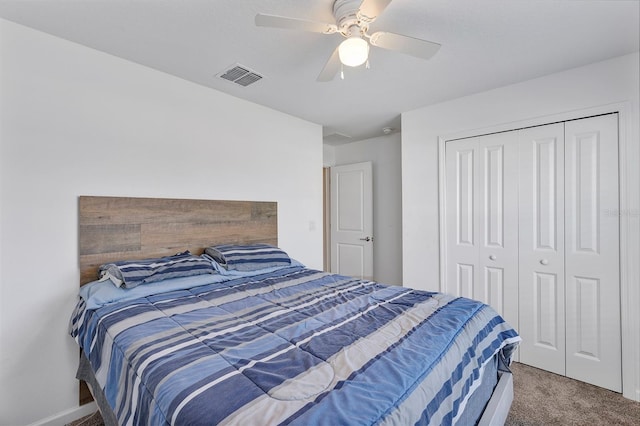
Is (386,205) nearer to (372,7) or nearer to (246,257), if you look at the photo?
(246,257)

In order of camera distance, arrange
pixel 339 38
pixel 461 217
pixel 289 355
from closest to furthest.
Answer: pixel 289 355 → pixel 339 38 → pixel 461 217

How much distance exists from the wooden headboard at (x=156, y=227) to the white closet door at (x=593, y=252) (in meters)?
2.75

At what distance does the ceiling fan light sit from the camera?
142 centimetres

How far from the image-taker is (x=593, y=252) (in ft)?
7.24

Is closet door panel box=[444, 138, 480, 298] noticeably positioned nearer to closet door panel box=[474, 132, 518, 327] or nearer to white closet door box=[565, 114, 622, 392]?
closet door panel box=[474, 132, 518, 327]

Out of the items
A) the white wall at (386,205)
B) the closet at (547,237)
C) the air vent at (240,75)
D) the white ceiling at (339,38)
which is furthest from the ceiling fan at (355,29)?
the white wall at (386,205)

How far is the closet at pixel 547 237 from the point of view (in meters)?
2.15

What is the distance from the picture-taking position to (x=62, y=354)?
1825 mm

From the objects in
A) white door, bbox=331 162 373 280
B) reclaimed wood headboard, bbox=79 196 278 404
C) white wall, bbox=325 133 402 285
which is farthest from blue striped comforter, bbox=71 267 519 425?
white door, bbox=331 162 373 280

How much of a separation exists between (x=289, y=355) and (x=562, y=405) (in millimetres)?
2146

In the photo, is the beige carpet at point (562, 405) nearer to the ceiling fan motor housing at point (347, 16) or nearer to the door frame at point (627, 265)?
the door frame at point (627, 265)

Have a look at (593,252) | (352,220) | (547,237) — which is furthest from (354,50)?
(352,220)

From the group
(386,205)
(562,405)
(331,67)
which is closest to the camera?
(331,67)

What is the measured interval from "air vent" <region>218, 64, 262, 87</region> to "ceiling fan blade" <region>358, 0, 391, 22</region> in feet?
3.83
